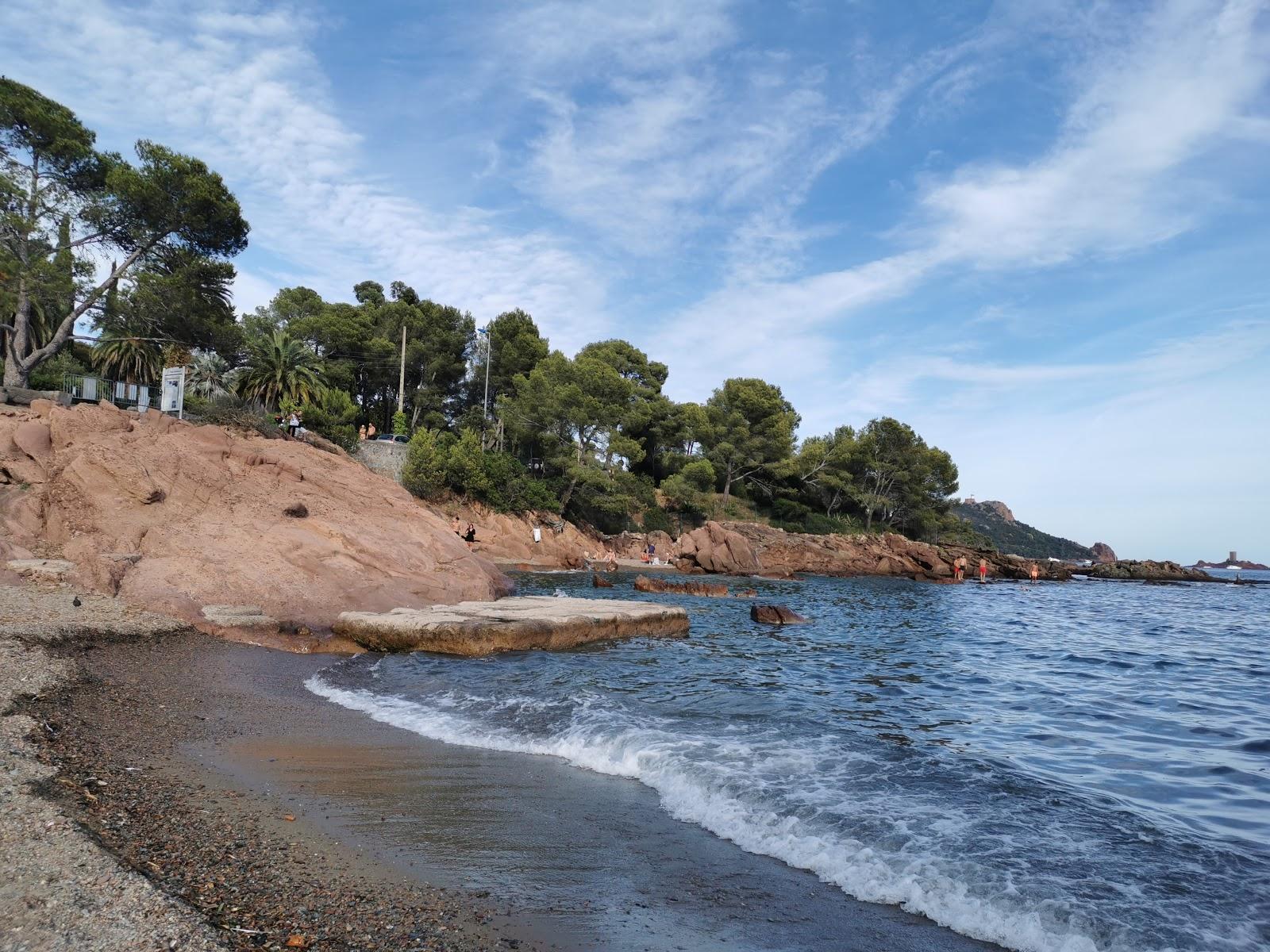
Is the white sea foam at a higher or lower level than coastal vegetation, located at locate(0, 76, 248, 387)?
lower

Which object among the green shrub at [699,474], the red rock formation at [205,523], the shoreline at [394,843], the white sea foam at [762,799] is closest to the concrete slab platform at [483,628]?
the red rock formation at [205,523]

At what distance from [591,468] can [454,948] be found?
48.0 metres

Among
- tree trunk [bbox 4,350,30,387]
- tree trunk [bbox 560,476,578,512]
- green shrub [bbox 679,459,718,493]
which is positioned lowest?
tree trunk [bbox 560,476,578,512]

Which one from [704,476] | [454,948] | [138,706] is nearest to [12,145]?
[138,706]

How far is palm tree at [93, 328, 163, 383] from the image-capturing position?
1446 inches

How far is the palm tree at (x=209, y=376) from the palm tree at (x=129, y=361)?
231cm

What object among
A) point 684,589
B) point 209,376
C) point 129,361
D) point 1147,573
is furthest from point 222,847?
point 1147,573

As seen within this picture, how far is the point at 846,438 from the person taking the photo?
250 feet

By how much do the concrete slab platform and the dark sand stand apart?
18.5ft

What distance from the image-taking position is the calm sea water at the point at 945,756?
5301mm

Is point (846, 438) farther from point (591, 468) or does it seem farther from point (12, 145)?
point (12, 145)

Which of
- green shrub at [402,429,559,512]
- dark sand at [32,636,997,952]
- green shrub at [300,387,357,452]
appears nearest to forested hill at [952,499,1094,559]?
green shrub at [402,429,559,512]

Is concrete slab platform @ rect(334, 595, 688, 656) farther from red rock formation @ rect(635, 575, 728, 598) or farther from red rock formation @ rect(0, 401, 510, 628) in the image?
red rock formation @ rect(635, 575, 728, 598)

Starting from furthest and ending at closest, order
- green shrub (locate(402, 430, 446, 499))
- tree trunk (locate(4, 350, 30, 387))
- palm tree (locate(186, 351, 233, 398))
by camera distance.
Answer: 1. green shrub (locate(402, 430, 446, 499))
2. palm tree (locate(186, 351, 233, 398))
3. tree trunk (locate(4, 350, 30, 387))
